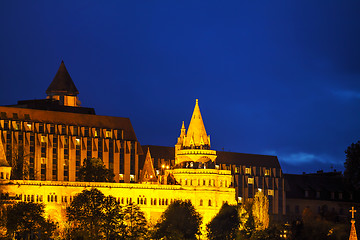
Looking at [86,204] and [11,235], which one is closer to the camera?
Result: [11,235]

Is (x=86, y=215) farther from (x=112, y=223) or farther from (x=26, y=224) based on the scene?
(x=26, y=224)

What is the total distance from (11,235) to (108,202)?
25.6m

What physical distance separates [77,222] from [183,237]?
1998 centimetres

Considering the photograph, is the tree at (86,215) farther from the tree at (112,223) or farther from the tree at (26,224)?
the tree at (26,224)

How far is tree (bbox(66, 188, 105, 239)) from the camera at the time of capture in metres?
186

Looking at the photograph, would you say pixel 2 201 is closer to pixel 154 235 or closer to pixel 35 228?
pixel 35 228

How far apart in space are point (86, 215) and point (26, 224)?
15422 millimetres

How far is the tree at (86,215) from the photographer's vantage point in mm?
186125

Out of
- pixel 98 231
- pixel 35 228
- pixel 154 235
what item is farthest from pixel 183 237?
pixel 35 228

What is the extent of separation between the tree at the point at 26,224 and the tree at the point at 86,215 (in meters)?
5.10

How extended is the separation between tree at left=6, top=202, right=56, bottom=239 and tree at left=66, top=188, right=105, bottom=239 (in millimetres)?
5105

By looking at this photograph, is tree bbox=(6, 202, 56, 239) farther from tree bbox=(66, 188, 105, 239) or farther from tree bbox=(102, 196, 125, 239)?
tree bbox=(102, 196, 125, 239)

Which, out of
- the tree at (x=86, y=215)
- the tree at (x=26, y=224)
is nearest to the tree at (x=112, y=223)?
the tree at (x=86, y=215)

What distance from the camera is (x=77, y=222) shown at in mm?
195750
